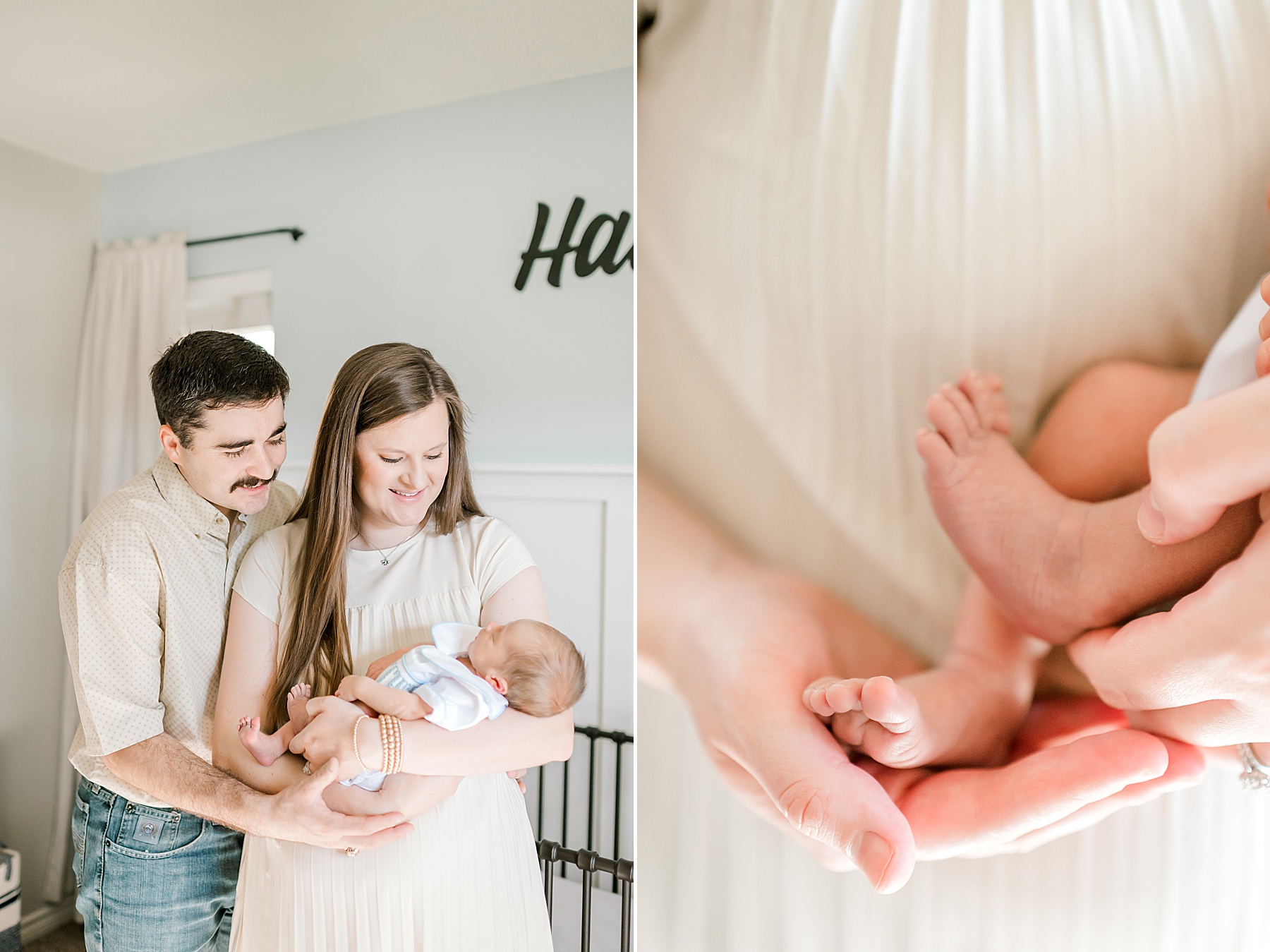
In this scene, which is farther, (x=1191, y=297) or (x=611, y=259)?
(x=611, y=259)

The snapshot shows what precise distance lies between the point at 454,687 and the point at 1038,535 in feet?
2.07

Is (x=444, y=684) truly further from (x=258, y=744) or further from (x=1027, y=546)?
(x=1027, y=546)

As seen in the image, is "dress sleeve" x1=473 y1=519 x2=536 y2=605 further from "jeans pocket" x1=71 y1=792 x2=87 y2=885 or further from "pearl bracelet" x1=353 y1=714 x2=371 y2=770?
"jeans pocket" x1=71 y1=792 x2=87 y2=885

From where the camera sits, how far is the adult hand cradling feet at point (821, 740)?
54 centimetres

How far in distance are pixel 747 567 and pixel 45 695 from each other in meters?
1.03

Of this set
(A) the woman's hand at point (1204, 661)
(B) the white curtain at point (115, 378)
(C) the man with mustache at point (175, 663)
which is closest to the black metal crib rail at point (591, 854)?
(C) the man with mustache at point (175, 663)

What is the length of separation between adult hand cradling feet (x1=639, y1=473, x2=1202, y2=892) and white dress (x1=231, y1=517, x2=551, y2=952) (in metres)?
0.26

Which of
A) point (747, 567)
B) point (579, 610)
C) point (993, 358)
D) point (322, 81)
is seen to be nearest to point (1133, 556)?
point (993, 358)

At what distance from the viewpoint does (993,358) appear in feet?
2.05

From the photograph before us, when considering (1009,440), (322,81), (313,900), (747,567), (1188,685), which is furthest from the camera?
(322,81)

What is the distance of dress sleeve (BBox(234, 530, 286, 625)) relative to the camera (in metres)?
0.86

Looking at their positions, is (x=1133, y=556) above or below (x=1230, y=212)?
below

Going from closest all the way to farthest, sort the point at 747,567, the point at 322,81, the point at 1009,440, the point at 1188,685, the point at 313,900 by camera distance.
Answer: the point at 1188,685, the point at 1009,440, the point at 747,567, the point at 313,900, the point at 322,81

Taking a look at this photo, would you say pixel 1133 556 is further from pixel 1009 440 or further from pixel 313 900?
pixel 313 900
